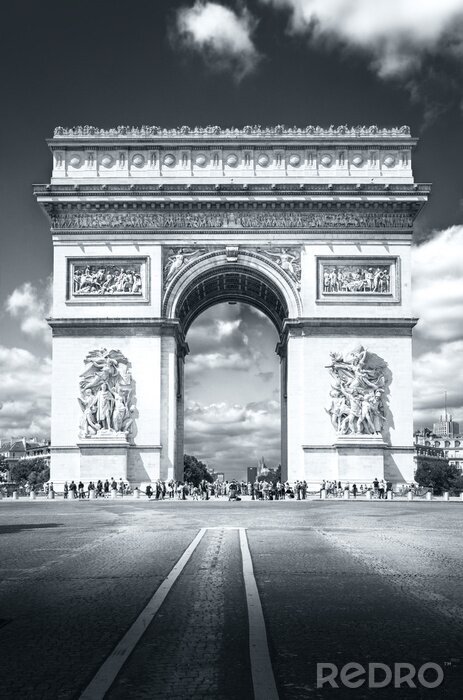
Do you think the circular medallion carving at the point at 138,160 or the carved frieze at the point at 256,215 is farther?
the circular medallion carving at the point at 138,160

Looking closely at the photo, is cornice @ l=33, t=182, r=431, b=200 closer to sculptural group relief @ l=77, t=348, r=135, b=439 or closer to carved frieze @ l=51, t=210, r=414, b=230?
carved frieze @ l=51, t=210, r=414, b=230

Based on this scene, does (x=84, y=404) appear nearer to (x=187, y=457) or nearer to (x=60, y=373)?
(x=60, y=373)

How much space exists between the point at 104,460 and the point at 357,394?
12.7 m

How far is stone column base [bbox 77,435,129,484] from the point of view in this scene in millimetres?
43844

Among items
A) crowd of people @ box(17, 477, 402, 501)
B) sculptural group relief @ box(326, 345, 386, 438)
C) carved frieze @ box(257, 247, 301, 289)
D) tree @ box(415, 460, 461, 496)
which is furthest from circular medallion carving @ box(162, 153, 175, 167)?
tree @ box(415, 460, 461, 496)

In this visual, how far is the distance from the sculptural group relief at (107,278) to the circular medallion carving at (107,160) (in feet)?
16.3

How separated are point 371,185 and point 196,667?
1615 inches

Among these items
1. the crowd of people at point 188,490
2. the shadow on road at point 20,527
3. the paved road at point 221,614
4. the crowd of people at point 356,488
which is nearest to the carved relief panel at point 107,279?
the crowd of people at point 188,490

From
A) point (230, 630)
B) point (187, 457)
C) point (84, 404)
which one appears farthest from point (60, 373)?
point (187, 457)

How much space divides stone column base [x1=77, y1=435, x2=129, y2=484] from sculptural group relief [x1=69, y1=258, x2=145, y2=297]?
7414 mm

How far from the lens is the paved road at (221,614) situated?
585 cm

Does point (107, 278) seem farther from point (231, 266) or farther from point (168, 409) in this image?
point (168, 409)

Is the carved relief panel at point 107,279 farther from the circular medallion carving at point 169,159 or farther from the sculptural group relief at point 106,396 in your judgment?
the circular medallion carving at point 169,159

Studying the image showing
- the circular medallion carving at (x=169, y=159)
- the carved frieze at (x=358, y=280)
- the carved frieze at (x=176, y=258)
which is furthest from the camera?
the circular medallion carving at (x=169, y=159)
